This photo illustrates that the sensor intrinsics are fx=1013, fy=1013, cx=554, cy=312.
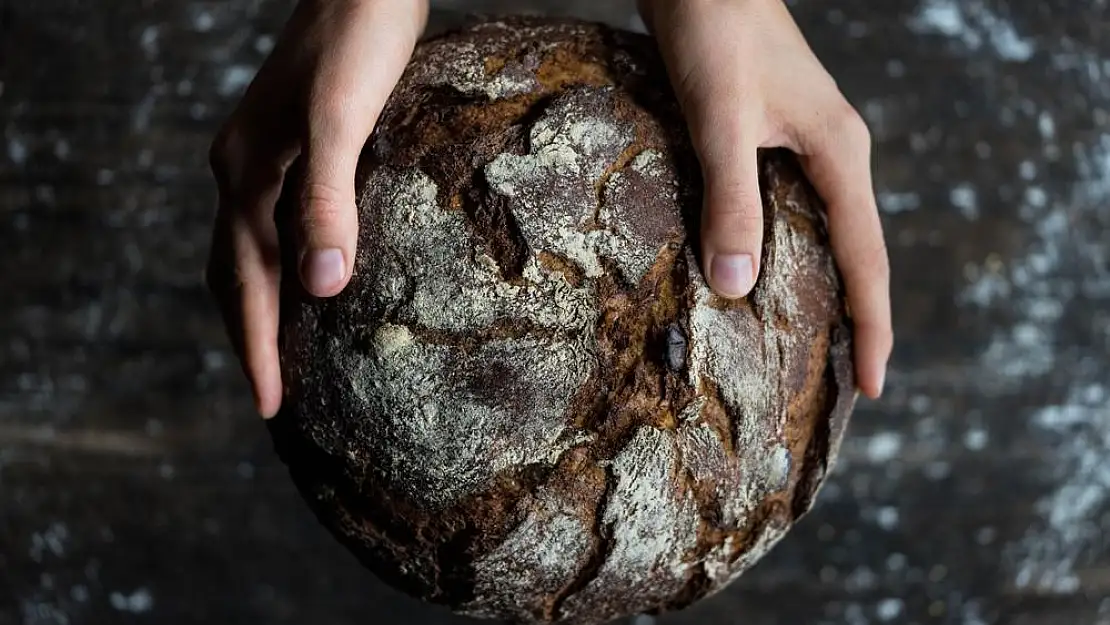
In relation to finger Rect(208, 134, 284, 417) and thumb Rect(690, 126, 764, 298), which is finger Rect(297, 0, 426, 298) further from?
thumb Rect(690, 126, 764, 298)

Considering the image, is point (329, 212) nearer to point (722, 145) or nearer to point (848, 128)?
point (722, 145)

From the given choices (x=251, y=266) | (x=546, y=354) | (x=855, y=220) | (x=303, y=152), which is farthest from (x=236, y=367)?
(x=855, y=220)

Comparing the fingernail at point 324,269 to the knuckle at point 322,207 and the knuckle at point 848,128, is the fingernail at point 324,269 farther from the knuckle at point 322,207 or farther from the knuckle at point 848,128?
the knuckle at point 848,128

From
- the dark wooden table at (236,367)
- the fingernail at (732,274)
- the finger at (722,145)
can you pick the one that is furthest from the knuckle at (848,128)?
the dark wooden table at (236,367)

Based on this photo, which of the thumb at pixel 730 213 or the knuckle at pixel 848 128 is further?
the knuckle at pixel 848 128

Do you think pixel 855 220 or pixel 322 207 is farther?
pixel 855 220

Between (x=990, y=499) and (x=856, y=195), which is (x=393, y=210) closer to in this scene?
(x=856, y=195)

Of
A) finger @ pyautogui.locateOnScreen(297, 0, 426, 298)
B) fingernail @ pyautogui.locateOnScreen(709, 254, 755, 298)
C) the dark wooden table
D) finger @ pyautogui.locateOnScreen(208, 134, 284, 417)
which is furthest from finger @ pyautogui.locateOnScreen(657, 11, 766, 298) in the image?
the dark wooden table

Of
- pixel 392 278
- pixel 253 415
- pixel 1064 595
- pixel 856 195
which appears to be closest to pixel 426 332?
pixel 392 278

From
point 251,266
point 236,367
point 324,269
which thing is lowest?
point 236,367
